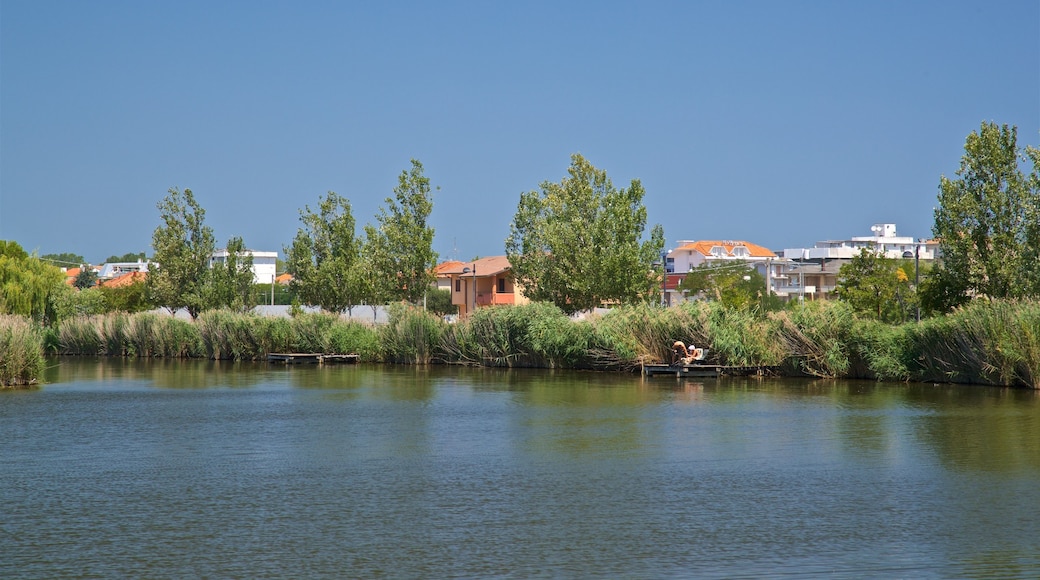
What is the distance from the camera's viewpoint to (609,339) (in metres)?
42.4

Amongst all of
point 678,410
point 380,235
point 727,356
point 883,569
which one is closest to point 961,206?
point 727,356

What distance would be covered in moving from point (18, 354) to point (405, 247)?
83.7 feet

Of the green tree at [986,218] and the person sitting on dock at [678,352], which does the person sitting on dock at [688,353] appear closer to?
the person sitting on dock at [678,352]

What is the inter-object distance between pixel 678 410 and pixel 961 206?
14.3m

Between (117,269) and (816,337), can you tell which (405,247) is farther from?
(117,269)

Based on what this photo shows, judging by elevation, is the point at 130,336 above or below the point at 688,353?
above

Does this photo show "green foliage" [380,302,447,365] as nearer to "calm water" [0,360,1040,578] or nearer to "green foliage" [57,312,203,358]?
"green foliage" [57,312,203,358]

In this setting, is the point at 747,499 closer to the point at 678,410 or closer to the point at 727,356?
the point at 678,410

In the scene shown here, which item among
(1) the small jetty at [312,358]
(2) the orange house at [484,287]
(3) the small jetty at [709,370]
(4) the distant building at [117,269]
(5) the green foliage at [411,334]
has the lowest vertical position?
(3) the small jetty at [709,370]

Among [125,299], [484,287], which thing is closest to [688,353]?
[484,287]

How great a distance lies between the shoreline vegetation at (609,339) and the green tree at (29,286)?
6.40m

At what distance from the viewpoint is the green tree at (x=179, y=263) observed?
64812 millimetres

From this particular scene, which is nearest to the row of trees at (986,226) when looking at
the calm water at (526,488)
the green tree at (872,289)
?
the calm water at (526,488)

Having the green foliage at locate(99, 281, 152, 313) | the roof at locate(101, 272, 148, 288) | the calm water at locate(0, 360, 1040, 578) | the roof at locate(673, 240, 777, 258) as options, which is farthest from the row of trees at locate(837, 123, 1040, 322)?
the roof at locate(673, 240, 777, 258)
